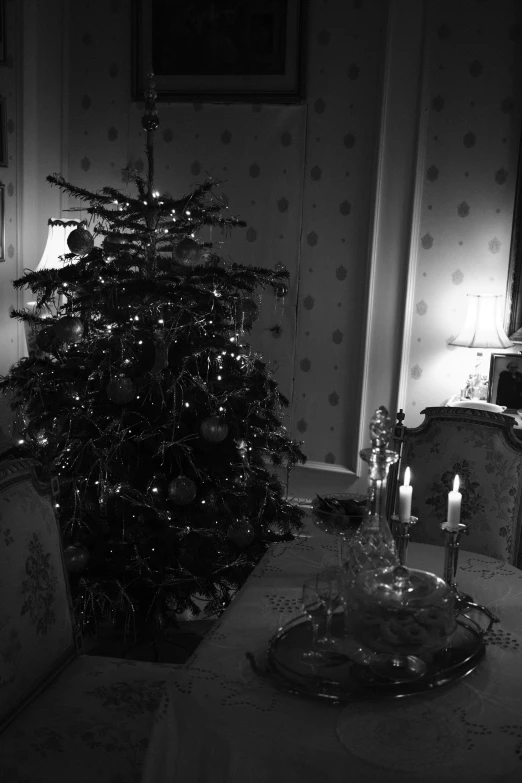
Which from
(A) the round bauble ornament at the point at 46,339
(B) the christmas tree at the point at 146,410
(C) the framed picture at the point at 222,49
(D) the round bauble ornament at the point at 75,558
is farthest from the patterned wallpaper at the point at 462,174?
(D) the round bauble ornament at the point at 75,558

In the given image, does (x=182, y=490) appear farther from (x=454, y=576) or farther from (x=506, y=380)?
(x=506, y=380)

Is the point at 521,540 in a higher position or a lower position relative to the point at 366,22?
lower

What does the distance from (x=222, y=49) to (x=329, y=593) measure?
3.45 m

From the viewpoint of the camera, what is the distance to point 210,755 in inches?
47.0

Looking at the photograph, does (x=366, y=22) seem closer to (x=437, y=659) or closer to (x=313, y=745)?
(x=437, y=659)

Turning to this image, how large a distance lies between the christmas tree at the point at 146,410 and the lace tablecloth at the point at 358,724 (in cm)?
113

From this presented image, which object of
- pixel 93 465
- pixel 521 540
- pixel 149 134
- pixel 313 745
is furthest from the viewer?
pixel 149 134

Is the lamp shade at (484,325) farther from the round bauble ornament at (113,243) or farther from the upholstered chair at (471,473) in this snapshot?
the round bauble ornament at (113,243)

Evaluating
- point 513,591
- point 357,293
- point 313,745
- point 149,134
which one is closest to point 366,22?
point 357,293

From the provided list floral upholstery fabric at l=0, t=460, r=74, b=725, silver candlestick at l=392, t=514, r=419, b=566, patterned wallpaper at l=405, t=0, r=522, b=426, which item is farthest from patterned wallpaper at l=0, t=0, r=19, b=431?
silver candlestick at l=392, t=514, r=419, b=566

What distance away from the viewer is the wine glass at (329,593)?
56.2 inches

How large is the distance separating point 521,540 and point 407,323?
176cm

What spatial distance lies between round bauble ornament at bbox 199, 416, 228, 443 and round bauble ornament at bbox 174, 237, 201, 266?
1.79 feet

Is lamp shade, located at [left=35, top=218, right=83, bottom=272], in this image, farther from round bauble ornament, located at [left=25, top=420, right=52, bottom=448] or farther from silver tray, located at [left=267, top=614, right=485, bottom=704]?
silver tray, located at [left=267, top=614, right=485, bottom=704]
